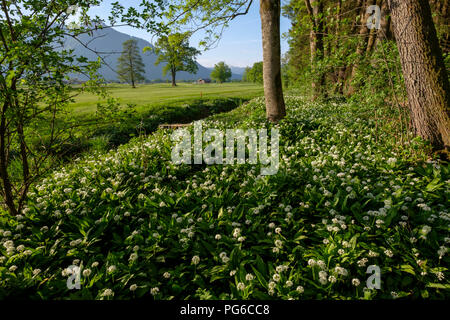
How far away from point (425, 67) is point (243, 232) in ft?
14.8

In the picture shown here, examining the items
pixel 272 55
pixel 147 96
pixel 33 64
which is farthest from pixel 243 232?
pixel 147 96

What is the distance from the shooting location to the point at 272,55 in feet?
22.1

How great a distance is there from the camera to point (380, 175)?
395 cm

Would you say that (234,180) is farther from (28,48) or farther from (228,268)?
(28,48)

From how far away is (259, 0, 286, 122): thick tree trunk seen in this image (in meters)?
6.51

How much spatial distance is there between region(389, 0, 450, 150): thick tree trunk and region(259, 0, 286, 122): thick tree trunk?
2995 millimetres
